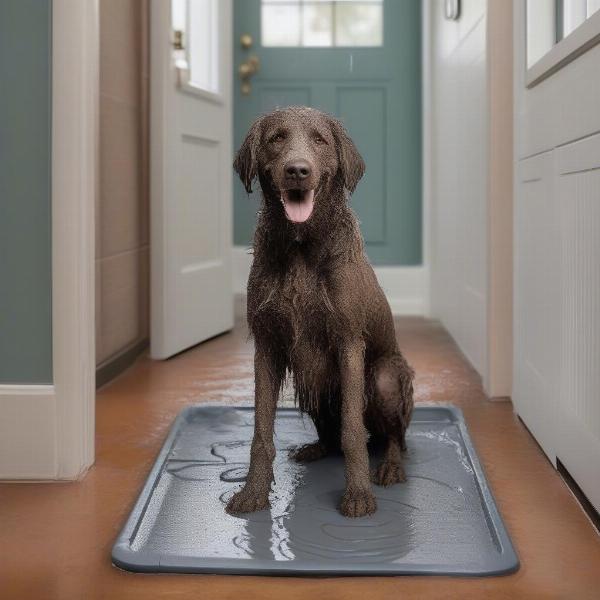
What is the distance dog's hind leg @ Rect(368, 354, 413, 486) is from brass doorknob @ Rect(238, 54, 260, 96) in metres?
3.22

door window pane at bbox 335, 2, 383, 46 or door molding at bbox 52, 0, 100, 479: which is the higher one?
door window pane at bbox 335, 2, 383, 46

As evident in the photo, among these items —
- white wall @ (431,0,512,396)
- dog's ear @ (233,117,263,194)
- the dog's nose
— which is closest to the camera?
the dog's nose

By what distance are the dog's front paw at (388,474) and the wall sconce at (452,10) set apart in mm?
2242

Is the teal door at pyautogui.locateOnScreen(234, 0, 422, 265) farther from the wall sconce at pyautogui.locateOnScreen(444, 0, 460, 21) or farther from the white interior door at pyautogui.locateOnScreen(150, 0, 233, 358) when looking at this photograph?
the wall sconce at pyautogui.locateOnScreen(444, 0, 460, 21)

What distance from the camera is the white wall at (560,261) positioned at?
5.72 feet

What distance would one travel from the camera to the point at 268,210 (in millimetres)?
1738

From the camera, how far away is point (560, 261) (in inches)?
79.1

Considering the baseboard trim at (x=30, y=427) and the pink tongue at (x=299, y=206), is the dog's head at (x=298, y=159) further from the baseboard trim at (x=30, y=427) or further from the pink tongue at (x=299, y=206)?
the baseboard trim at (x=30, y=427)

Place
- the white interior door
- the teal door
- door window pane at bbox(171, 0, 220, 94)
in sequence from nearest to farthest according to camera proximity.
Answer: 1. the white interior door
2. door window pane at bbox(171, 0, 220, 94)
3. the teal door

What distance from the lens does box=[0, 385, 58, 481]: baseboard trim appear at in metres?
1.97

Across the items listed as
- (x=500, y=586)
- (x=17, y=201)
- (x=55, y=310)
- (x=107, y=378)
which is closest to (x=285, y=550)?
(x=500, y=586)

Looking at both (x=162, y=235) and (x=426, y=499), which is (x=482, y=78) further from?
(x=426, y=499)

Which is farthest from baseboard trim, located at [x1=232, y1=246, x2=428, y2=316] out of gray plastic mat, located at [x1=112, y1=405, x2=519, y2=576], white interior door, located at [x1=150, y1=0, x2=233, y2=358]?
gray plastic mat, located at [x1=112, y1=405, x2=519, y2=576]

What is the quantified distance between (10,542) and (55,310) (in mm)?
521
